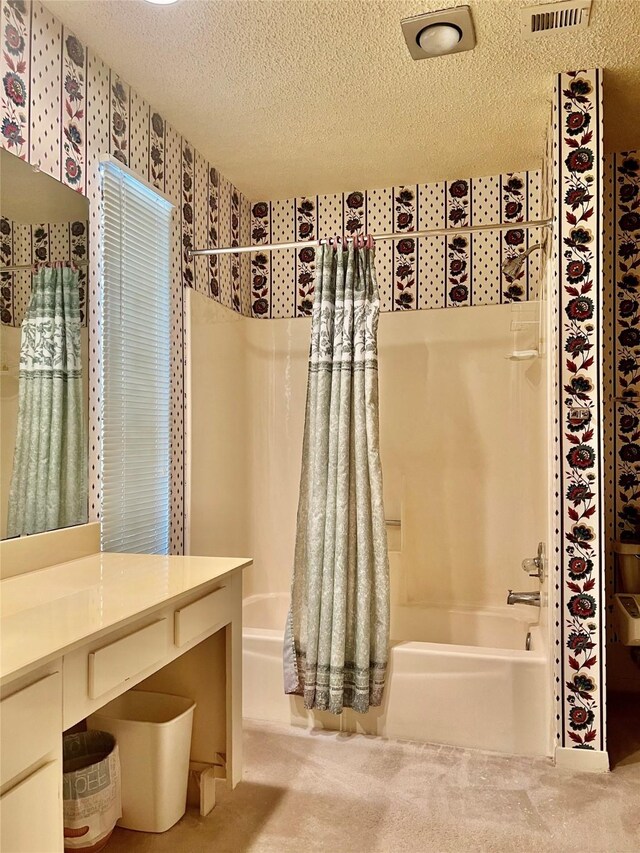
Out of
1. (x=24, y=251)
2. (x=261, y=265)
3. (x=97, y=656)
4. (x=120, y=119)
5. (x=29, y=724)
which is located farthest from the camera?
(x=261, y=265)

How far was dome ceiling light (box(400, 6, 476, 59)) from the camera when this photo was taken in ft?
6.17

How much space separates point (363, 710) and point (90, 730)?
0.98 m

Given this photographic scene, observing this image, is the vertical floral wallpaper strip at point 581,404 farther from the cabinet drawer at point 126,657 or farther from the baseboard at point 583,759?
the cabinet drawer at point 126,657

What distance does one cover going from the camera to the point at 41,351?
73.6 inches

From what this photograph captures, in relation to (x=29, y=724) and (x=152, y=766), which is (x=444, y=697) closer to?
(x=152, y=766)

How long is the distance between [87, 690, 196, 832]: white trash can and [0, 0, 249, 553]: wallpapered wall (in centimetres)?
69

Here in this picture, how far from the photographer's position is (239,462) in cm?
328

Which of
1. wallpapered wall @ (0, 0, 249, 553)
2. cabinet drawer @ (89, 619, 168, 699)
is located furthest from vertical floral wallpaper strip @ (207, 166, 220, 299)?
cabinet drawer @ (89, 619, 168, 699)

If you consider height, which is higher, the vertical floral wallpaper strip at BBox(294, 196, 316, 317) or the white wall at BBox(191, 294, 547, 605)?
the vertical floral wallpaper strip at BBox(294, 196, 316, 317)

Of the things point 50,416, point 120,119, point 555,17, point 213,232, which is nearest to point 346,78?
point 555,17

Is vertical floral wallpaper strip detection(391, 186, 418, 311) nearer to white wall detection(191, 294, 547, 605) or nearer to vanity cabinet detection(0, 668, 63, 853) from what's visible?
white wall detection(191, 294, 547, 605)

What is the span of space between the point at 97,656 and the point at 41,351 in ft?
3.19

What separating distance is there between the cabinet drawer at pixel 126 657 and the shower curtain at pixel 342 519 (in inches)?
38.1

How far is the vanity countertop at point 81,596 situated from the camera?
1169mm
